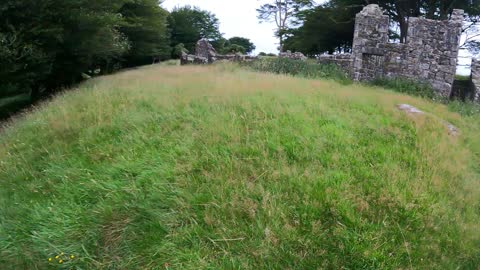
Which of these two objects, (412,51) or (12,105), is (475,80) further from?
(12,105)

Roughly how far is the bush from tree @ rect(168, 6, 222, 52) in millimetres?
28221

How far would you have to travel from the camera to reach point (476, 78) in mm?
12633

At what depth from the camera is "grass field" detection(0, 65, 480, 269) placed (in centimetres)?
351

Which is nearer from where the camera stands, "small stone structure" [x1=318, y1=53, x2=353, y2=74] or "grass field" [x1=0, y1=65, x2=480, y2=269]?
"grass field" [x1=0, y1=65, x2=480, y2=269]

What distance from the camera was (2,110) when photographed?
15781 mm

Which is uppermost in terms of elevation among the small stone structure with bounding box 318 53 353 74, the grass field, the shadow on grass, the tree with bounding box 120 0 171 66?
the tree with bounding box 120 0 171 66

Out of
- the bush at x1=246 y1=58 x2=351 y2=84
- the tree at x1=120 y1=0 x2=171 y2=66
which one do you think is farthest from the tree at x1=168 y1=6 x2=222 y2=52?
the bush at x1=246 y1=58 x2=351 y2=84

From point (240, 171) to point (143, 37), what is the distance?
26.2 m

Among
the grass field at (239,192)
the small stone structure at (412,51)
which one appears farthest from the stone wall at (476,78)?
the grass field at (239,192)

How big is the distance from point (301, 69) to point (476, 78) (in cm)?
579

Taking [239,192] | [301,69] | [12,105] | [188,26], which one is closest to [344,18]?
[301,69]

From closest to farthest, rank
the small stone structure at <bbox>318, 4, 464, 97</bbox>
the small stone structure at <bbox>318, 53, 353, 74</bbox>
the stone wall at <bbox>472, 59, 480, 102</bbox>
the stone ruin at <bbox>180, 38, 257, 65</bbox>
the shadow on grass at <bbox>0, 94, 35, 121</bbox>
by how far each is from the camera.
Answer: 1. the stone wall at <bbox>472, 59, 480, 102</bbox>
2. the small stone structure at <bbox>318, 4, 464, 97</bbox>
3. the small stone structure at <bbox>318, 53, 353, 74</bbox>
4. the shadow on grass at <bbox>0, 94, 35, 121</bbox>
5. the stone ruin at <bbox>180, 38, 257, 65</bbox>

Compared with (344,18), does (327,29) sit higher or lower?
lower

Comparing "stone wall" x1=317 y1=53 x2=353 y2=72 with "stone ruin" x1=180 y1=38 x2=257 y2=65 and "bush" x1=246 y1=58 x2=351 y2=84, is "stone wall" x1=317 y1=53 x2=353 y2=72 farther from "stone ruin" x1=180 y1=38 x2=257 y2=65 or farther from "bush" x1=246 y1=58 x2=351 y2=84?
"stone ruin" x1=180 y1=38 x2=257 y2=65
